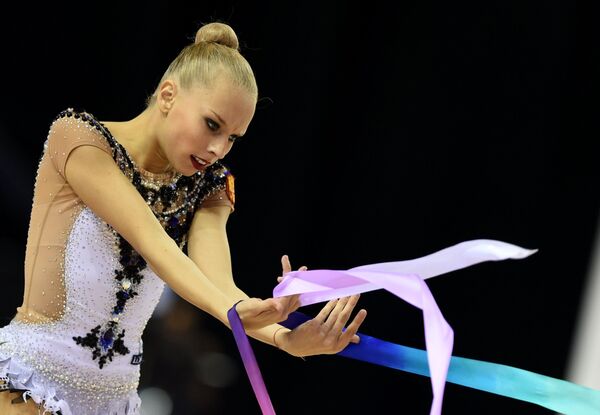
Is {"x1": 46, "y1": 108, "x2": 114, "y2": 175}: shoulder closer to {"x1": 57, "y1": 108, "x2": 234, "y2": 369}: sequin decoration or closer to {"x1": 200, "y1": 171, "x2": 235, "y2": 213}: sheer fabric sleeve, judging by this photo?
{"x1": 57, "y1": 108, "x2": 234, "y2": 369}: sequin decoration

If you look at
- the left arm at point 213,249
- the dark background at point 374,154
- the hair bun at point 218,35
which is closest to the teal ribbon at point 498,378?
the left arm at point 213,249

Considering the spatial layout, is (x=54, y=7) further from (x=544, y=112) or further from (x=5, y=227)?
(x=544, y=112)

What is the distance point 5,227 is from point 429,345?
2.10 metres

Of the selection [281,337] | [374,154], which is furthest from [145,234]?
[374,154]

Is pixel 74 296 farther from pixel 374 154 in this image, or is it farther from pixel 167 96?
pixel 374 154

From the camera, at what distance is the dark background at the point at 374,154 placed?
9.37 feet

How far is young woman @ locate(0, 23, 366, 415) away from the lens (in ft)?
5.64

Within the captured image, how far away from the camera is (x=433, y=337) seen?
144 cm

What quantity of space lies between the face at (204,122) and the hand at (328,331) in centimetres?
40

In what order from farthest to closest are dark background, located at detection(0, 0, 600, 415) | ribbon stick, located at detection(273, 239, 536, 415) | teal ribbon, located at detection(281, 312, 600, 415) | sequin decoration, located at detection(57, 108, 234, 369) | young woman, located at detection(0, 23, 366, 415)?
dark background, located at detection(0, 0, 600, 415), sequin decoration, located at detection(57, 108, 234, 369), young woman, located at detection(0, 23, 366, 415), teal ribbon, located at detection(281, 312, 600, 415), ribbon stick, located at detection(273, 239, 536, 415)

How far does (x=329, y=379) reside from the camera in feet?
10.4

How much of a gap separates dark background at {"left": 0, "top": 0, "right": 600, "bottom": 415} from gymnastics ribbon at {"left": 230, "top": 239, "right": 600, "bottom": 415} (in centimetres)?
121

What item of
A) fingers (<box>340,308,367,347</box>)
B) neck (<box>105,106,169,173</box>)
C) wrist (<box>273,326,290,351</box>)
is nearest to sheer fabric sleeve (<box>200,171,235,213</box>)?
neck (<box>105,106,169,173</box>)

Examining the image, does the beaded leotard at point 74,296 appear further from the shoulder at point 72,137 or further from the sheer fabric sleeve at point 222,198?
the sheer fabric sleeve at point 222,198
